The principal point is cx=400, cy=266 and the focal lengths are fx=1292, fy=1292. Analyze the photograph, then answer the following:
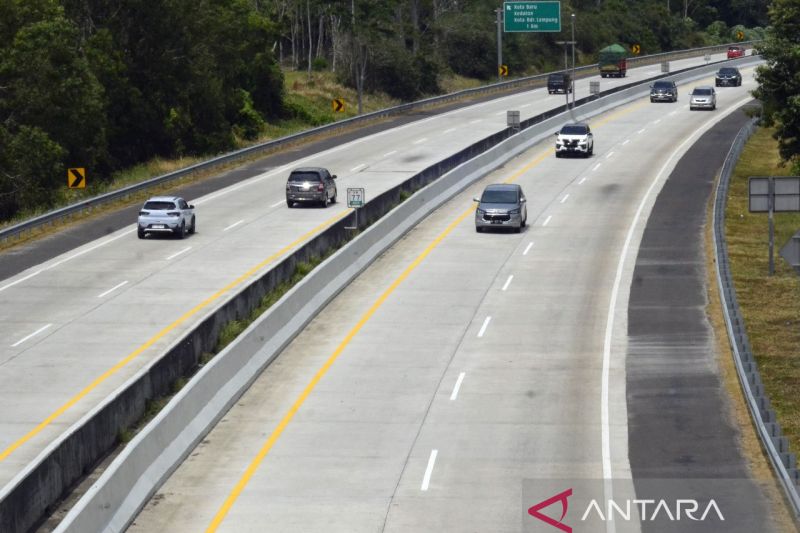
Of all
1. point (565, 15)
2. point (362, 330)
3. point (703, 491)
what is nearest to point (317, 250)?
point (362, 330)

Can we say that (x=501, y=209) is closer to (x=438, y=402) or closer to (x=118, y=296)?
(x=118, y=296)

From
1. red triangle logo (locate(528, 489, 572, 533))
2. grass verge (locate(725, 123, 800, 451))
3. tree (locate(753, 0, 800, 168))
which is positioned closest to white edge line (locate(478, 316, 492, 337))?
grass verge (locate(725, 123, 800, 451))

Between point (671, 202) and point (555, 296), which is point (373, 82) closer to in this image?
point (671, 202)

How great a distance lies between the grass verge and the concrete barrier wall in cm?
1111

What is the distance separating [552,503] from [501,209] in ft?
89.1

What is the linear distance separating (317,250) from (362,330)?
7.76 metres

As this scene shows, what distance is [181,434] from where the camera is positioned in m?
23.0

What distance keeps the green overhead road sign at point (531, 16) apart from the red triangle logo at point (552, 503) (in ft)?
281

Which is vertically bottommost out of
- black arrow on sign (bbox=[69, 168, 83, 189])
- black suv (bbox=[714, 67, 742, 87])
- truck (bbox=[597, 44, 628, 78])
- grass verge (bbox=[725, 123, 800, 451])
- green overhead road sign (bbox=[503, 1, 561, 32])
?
grass verge (bbox=[725, 123, 800, 451])

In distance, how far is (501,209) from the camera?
1841 inches

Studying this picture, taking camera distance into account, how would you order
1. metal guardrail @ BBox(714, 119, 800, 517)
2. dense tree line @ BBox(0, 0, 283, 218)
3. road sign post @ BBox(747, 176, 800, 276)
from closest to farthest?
metal guardrail @ BBox(714, 119, 800, 517)
road sign post @ BBox(747, 176, 800, 276)
dense tree line @ BBox(0, 0, 283, 218)

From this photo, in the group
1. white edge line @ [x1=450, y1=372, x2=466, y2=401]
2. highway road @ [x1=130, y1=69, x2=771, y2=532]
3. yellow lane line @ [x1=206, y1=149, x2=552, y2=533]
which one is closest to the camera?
highway road @ [x1=130, y1=69, x2=771, y2=532]

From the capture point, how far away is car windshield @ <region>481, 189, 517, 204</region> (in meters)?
47.4

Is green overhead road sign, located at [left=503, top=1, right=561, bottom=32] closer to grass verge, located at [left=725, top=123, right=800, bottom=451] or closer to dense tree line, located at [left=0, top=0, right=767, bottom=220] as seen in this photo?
dense tree line, located at [left=0, top=0, right=767, bottom=220]
